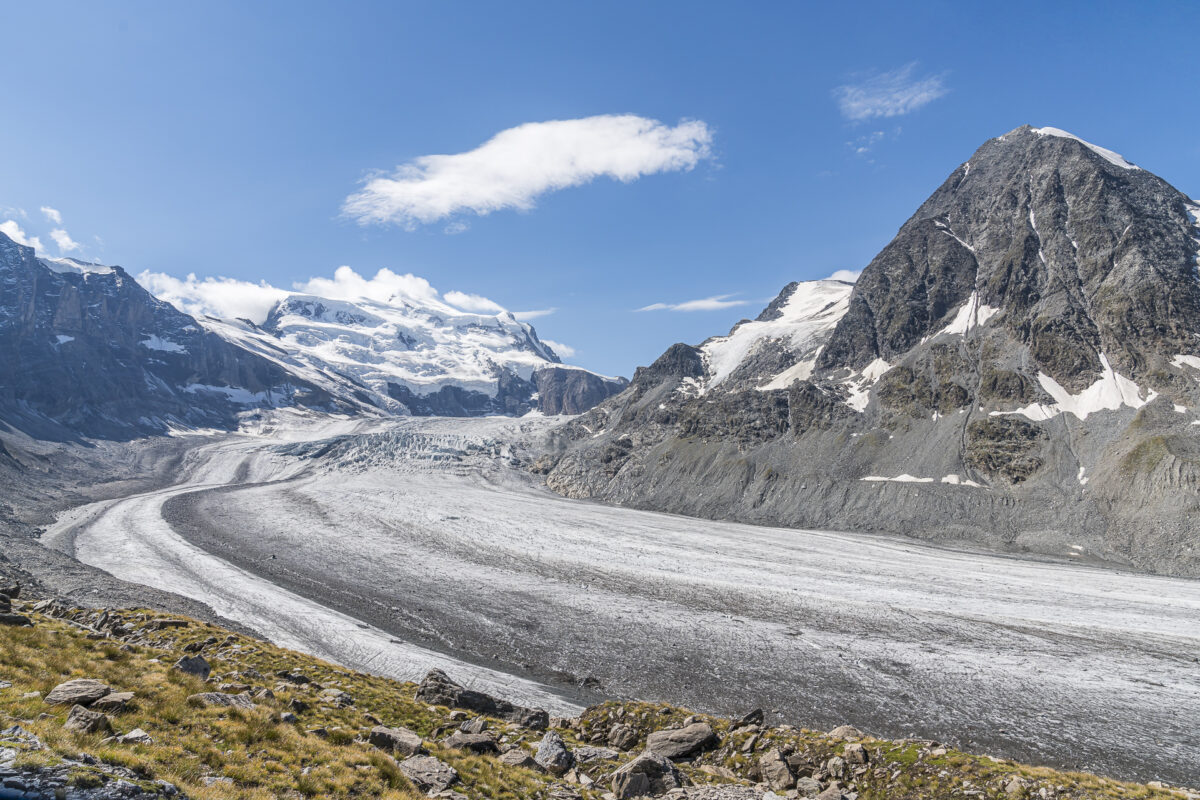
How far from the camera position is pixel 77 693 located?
11.7 m

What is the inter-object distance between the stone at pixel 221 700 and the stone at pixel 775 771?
49.0ft

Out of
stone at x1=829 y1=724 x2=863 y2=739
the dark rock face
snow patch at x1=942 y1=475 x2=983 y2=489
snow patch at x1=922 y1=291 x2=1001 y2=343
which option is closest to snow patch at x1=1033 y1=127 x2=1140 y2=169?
snow patch at x1=922 y1=291 x2=1001 y2=343

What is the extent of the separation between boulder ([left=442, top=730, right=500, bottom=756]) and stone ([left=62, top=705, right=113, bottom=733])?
8.82 metres

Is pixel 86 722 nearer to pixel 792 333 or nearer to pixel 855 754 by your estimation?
pixel 855 754

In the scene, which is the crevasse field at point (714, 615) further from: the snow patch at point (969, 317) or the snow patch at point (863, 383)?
the snow patch at point (969, 317)

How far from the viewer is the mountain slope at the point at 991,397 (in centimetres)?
6575

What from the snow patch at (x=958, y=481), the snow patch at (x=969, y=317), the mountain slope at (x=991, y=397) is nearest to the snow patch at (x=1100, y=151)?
the mountain slope at (x=991, y=397)

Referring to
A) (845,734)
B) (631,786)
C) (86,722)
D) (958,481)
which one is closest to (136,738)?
(86,722)

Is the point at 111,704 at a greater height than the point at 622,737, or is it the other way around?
the point at 111,704

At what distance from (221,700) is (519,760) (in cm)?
806

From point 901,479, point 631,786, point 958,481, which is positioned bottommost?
point 631,786

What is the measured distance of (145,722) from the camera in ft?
38.6

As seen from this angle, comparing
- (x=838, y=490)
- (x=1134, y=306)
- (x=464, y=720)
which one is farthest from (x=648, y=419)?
(x=464, y=720)

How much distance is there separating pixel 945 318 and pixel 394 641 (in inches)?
4252
